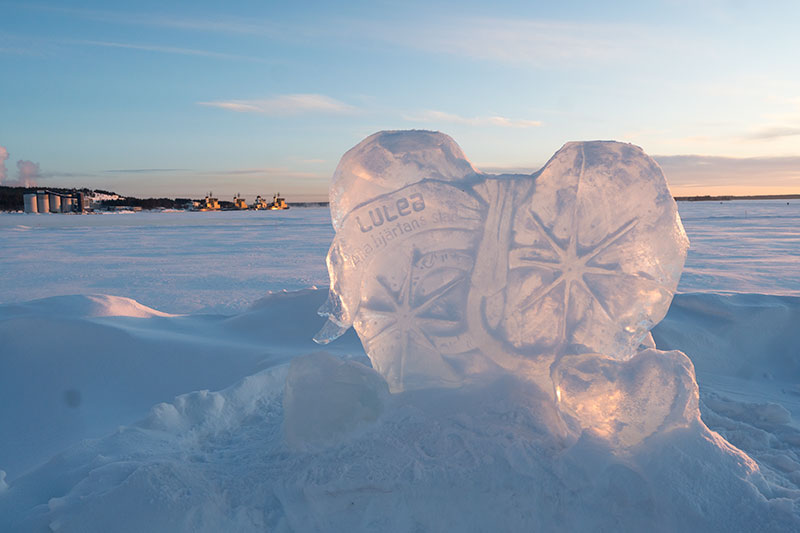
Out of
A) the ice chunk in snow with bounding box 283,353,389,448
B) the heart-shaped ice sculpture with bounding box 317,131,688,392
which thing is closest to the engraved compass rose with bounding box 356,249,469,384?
the heart-shaped ice sculpture with bounding box 317,131,688,392

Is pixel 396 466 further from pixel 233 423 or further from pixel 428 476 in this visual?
pixel 233 423

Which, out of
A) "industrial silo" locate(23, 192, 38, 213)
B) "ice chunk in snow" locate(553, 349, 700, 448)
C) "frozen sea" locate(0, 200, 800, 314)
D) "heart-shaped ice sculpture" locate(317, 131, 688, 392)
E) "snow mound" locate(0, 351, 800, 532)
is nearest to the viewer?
"snow mound" locate(0, 351, 800, 532)

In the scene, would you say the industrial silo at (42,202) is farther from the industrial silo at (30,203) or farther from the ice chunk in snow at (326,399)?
the ice chunk in snow at (326,399)

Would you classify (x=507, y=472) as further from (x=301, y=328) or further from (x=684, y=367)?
(x=301, y=328)

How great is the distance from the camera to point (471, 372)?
2600mm

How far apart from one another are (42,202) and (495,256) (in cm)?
6945

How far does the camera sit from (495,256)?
8.41 feet

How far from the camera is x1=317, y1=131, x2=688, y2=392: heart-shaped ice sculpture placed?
8.12 ft

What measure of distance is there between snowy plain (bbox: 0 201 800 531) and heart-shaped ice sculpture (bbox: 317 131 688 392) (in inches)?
16.9

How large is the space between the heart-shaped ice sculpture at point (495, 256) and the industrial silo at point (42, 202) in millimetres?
68170

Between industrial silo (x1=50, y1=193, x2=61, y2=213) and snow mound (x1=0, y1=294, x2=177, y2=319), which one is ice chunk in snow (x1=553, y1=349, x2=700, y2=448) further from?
industrial silo (x1=50, y1=193, x2=61, y2=213)

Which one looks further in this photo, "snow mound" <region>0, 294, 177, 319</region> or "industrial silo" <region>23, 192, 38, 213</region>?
"industrial silo" <region>23, 192, 38, 213</region>

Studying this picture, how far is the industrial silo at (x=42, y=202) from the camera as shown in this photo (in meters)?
58.4

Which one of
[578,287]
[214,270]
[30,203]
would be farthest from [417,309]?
[30,203]
